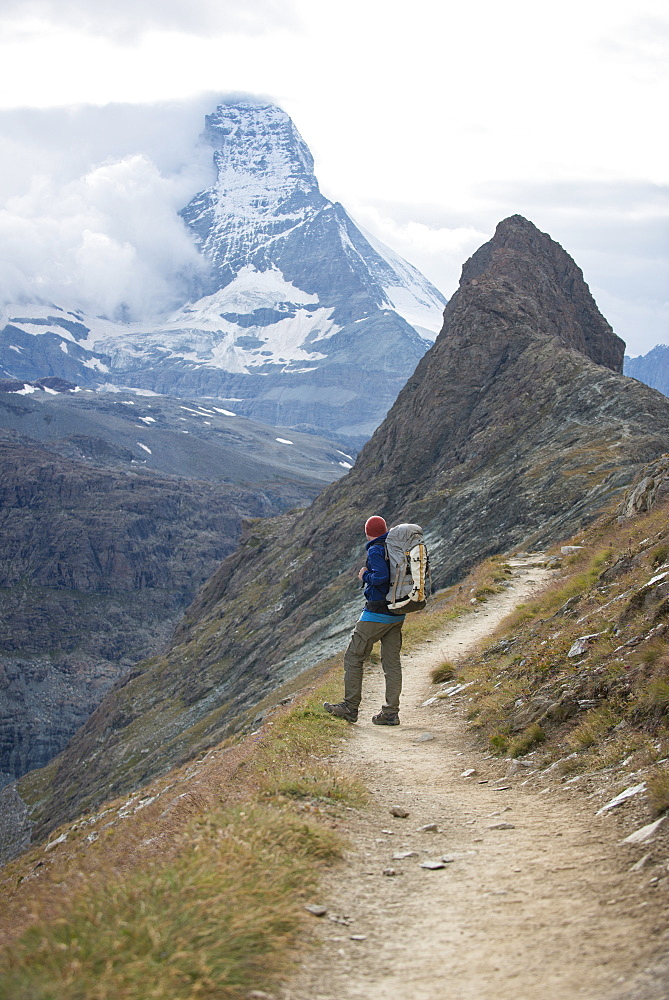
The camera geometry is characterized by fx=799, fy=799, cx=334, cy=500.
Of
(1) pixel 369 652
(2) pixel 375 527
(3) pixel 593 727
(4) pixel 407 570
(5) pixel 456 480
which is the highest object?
(5) pixel 456 480

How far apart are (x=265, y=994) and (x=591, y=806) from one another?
4516mm

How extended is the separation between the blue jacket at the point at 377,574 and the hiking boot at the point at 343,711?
228 centimetres

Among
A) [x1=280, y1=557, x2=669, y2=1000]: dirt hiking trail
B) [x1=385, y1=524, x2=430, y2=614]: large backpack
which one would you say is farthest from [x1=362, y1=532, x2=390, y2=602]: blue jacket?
[x1=280, y1=557, x2=669, y2=1000]: dirt hiking trail

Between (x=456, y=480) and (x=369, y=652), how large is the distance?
48.1m

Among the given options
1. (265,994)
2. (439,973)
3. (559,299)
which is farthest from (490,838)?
(559,299)

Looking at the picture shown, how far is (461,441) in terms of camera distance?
69.8 meters

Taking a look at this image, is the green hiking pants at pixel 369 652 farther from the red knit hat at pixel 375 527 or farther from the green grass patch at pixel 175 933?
the green grass patch at pixel 175 933

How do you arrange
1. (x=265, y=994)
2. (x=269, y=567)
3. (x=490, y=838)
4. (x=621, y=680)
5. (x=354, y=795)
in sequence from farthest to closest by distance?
(x=269, y=567) → (x=621, y=680) → (x=354, y=795) → (x=490, y=838) → (x=265, y=994)

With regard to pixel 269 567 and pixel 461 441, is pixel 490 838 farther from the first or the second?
pixel 269 567

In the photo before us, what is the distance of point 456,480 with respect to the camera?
61562 millimetres

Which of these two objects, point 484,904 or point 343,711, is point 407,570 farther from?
point 484,904

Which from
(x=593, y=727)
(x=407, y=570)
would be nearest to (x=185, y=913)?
(x=593, y=727)

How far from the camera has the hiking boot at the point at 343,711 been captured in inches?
583

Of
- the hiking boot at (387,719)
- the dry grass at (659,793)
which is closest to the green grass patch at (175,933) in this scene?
the dry grass at (659,793)
